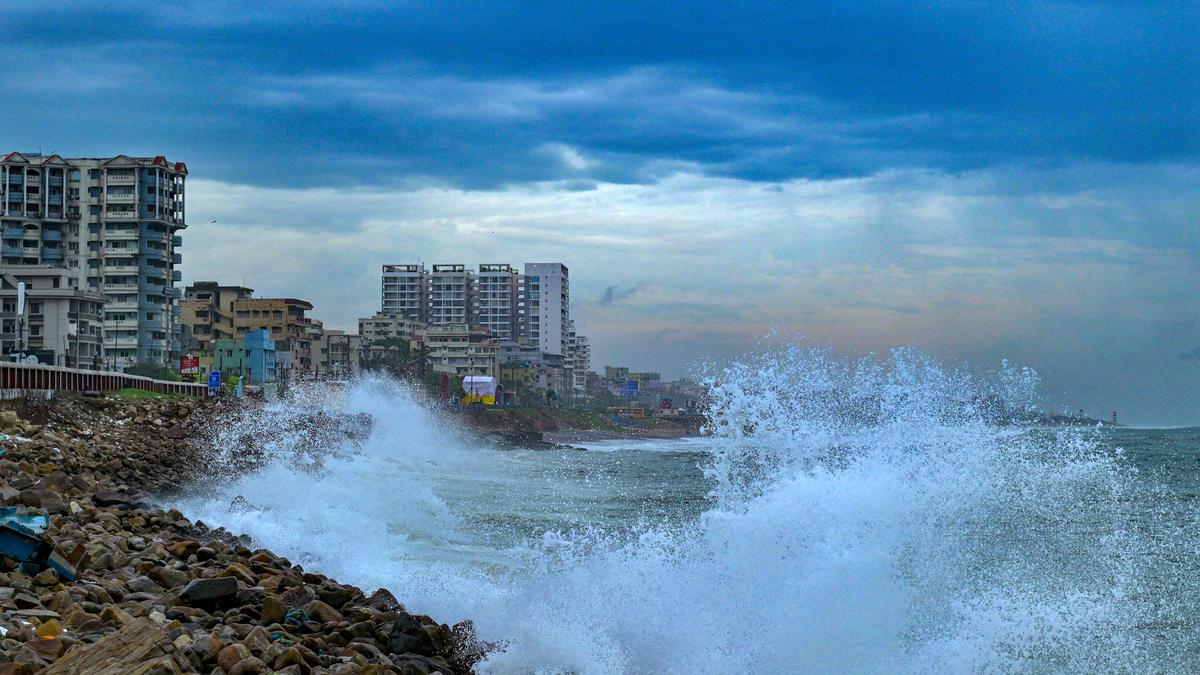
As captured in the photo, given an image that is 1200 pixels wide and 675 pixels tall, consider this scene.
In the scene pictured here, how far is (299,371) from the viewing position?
11062 centimetres

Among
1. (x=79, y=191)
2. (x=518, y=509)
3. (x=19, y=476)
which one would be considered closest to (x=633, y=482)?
(x=518, y=509)

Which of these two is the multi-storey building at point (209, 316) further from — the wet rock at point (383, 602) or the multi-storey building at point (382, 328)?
the wet rock at point (383, 602)

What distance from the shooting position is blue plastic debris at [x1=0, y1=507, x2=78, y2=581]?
11.2 metres

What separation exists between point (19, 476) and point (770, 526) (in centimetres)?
1246

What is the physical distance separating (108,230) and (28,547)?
83.5 metres

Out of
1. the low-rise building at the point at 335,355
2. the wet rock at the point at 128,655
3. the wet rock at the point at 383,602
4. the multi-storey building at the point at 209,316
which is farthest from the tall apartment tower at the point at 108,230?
the wet rock at the point at 128,655

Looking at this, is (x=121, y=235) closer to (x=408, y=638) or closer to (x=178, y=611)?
(x=178, y=611)

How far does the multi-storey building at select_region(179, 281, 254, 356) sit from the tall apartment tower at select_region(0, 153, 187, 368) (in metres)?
16.9

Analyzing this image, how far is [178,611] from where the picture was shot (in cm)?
1050

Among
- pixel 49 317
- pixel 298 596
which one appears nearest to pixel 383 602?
pixel 298 596

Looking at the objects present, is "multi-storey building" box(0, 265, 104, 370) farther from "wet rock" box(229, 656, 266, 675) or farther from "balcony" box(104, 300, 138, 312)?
"wet rock" box(229, 656, 266, 675)

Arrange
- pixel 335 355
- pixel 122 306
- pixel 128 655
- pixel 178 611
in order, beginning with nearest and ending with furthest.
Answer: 1. pixel 128 655
2. pixel 178 611
3. pixel 122 306
4. pixel 335 355

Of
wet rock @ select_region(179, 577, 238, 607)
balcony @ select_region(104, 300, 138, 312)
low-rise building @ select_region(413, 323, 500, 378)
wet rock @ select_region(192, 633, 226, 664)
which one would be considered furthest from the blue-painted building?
wet rock @ select_region(192, 633, 226, 664)

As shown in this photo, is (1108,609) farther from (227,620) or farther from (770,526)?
(227,620)
